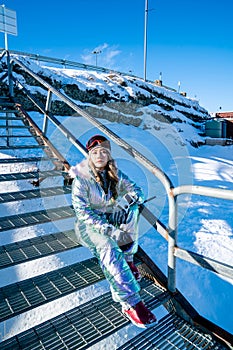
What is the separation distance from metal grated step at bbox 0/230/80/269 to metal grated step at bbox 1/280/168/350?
0.60 metres

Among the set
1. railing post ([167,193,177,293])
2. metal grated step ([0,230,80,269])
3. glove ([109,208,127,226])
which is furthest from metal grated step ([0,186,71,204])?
railing post ([167,193,177,293])

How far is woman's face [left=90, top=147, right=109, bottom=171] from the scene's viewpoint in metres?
2.31

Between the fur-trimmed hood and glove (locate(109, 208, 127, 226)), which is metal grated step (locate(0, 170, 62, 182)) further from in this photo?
glove (locate(109, 208, 127, 226))

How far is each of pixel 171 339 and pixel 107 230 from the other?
0.91m

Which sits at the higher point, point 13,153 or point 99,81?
point 99,81

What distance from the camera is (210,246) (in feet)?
13.1

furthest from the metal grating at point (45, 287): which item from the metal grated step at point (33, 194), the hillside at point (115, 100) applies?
the hillside at point (115, 100)

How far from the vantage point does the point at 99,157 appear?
7.61 ft

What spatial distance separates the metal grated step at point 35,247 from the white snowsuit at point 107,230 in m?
0.40

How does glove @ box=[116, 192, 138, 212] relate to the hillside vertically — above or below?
below

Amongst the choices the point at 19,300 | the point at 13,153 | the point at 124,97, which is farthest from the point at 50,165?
the point at 124,97

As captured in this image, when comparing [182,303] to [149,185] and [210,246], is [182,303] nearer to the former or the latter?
[210,246]

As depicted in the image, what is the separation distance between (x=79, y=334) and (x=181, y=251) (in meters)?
0.96

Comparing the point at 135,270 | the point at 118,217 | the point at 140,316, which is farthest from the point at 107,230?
the point at 140,316
